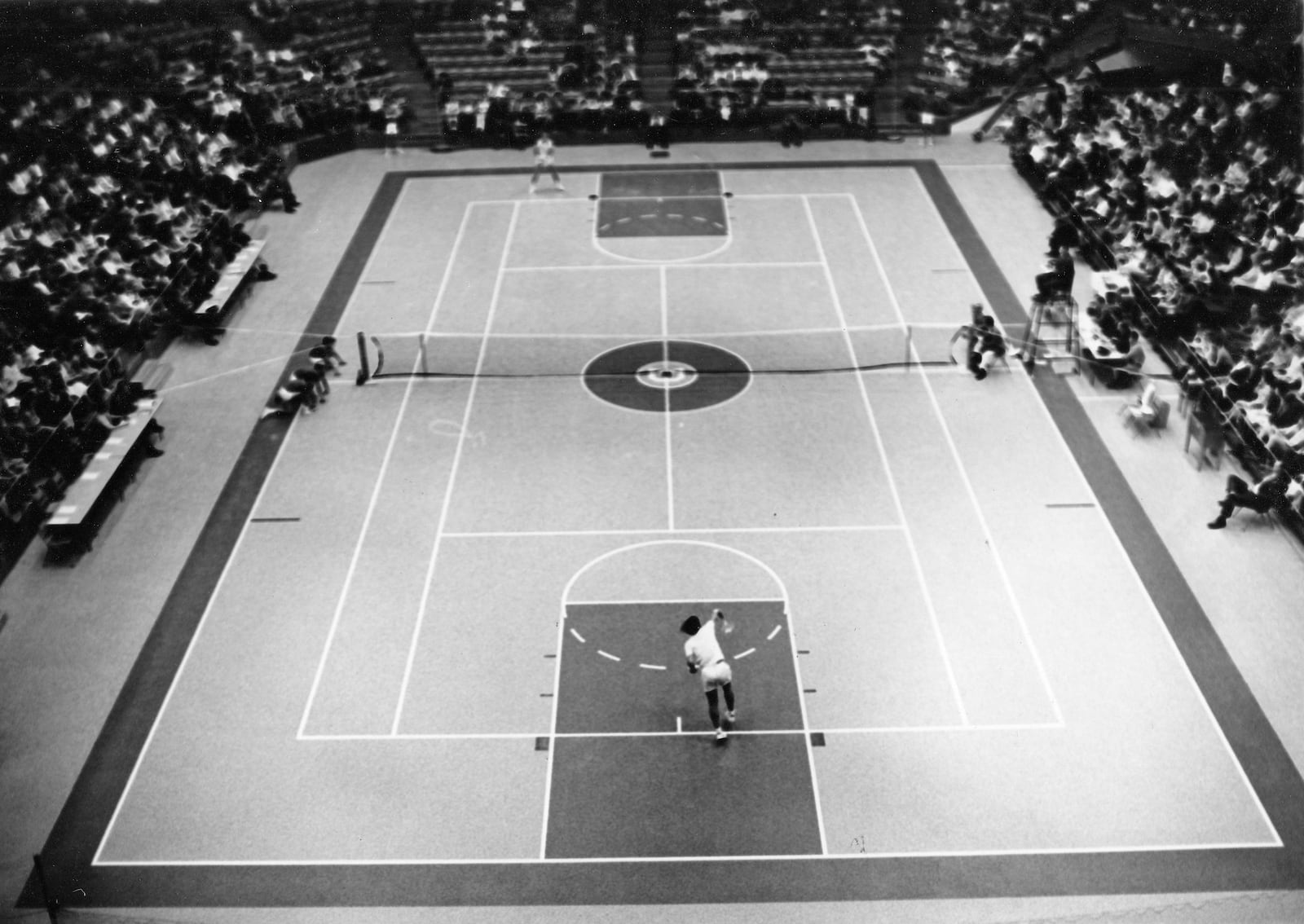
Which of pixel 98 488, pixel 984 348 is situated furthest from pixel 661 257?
pixel 98 488

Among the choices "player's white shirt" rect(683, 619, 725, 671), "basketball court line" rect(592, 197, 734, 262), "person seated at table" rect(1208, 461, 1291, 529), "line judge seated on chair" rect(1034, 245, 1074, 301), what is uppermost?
"basketball court line" rect(592, 197, 734, 262)

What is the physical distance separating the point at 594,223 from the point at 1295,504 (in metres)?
17.1

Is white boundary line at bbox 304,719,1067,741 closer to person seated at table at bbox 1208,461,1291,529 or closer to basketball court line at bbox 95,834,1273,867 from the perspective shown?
basketball court line at bbox 95,834,1273,867

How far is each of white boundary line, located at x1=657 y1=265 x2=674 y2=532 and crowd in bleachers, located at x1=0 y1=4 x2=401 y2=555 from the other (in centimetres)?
844

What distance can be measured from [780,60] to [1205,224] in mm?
17288

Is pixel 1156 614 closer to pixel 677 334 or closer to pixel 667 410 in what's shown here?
pixel 667 410

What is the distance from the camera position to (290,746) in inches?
637

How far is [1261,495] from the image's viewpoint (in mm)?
19688

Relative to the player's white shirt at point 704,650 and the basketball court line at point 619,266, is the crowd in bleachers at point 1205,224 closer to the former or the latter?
the basketball court line at point 619,266

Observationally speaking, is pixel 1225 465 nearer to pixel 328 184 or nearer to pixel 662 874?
pixel 662 874

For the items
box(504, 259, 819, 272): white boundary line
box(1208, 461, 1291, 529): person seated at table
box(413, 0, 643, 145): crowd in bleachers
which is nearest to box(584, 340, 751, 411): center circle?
box(504, 259, 819, 272): white boundary line

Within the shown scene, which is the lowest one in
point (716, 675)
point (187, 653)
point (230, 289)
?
point (716, 675)

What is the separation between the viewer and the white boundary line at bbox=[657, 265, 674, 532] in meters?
20.7

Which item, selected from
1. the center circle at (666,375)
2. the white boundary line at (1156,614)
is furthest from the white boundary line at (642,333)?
the white boundary line at (1156,614)
